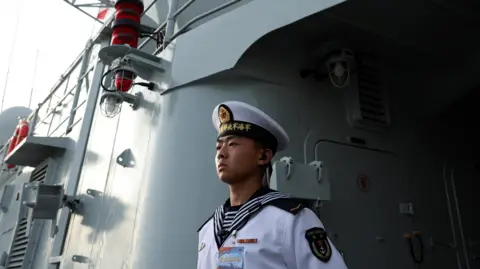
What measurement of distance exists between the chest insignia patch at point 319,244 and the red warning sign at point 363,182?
5.06 ft

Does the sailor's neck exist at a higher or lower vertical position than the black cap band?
lower

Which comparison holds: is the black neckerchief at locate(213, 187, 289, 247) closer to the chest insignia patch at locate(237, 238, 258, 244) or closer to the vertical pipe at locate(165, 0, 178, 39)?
the chest insignia patch at locate(237, 238, 258, 244)

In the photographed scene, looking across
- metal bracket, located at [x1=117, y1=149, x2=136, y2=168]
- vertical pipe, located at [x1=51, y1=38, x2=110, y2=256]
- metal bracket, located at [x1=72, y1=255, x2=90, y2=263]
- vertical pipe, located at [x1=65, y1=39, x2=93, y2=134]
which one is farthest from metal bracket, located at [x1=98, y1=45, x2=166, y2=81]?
vertical pipe, located at [x1=65, y1=39, x2=93, y2=134]

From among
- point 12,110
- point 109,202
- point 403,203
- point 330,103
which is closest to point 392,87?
point 330,103

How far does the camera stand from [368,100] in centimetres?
289

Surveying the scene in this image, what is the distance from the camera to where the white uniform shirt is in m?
1.14

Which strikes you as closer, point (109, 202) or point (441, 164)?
point (109, 202)

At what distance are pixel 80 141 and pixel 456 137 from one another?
307cm

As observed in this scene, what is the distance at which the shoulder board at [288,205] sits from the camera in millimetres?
1223

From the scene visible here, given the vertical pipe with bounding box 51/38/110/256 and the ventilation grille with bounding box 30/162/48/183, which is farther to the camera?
the ventilation grille with bounding box 30/162/48/183

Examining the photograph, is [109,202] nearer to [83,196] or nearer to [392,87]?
[83,196]

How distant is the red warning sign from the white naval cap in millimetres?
1324

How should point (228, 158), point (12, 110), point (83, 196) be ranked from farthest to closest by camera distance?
point (12, 110) < point (83, 196) < point (228, 158)

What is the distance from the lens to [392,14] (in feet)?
7.82
